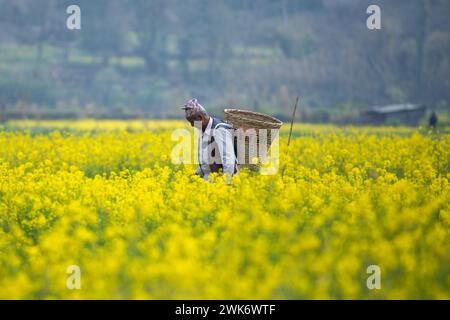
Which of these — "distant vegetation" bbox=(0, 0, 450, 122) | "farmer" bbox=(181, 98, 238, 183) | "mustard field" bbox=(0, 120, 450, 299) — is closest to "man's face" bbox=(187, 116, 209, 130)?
"farmer" bbox=(181, 98, 238, 183)

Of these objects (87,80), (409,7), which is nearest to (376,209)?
(87,80)

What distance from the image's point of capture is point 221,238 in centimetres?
584

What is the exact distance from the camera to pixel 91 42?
47.7 metres

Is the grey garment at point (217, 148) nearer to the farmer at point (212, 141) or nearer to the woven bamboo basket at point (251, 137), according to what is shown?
the farmer at point (212, 141)

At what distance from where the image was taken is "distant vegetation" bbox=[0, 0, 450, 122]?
41156 mm

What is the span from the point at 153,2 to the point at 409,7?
14603 mm

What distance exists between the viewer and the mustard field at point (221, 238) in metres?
4.69

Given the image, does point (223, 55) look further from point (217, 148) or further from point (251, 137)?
point (217, 148)

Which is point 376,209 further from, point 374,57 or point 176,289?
point 374,57

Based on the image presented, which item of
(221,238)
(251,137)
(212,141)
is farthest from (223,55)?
(221,238)

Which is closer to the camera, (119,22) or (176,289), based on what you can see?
(176,289)

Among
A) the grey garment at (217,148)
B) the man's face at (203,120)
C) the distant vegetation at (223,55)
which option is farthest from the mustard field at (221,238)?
the distant vegetation at (223,55)
